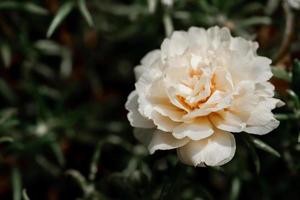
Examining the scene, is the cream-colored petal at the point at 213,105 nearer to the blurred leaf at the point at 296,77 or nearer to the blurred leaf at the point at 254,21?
the blurred leaf at the point at 296,77

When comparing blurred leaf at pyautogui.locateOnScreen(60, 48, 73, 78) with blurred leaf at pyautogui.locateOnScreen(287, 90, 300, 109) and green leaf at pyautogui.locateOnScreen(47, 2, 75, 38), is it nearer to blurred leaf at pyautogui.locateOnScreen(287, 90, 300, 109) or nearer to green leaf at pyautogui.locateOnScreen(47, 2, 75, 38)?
green leaf at pyautogui.locateOnScreen(47, 2, 75, 38)

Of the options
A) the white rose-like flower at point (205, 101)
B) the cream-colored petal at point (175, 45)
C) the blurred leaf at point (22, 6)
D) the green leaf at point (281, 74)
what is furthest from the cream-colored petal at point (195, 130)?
the blurred leaf at point (22, 6)

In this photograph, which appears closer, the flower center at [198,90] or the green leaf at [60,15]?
the flower center at [198,90]

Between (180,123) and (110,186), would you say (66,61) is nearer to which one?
(110,186)

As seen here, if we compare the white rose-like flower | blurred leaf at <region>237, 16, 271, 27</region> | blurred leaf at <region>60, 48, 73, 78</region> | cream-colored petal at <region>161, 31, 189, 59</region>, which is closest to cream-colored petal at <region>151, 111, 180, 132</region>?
the white rose-like flower

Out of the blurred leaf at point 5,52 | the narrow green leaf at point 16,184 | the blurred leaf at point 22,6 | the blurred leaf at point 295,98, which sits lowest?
the blurred leaf at point 295,98

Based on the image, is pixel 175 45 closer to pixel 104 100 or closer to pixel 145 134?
pixel 145 134
